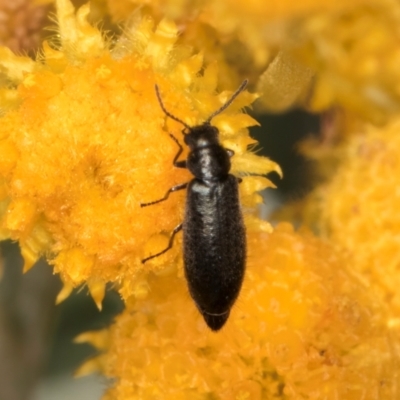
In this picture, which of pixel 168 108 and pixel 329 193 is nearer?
pixel 168 108

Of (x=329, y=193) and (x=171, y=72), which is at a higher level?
(x=171, y=72)

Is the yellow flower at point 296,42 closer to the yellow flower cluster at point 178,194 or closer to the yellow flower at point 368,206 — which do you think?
the yellow flower cluster at point 178,194

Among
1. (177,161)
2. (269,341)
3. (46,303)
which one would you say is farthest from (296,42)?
(46,303)

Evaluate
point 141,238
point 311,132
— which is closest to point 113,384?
point 141,238

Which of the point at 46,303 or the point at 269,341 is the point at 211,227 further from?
the point at 46,303

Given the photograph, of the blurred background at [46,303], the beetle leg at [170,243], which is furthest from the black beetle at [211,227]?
the blurred background at [46,303]

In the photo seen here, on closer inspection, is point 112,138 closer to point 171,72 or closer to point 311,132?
point 171,72
